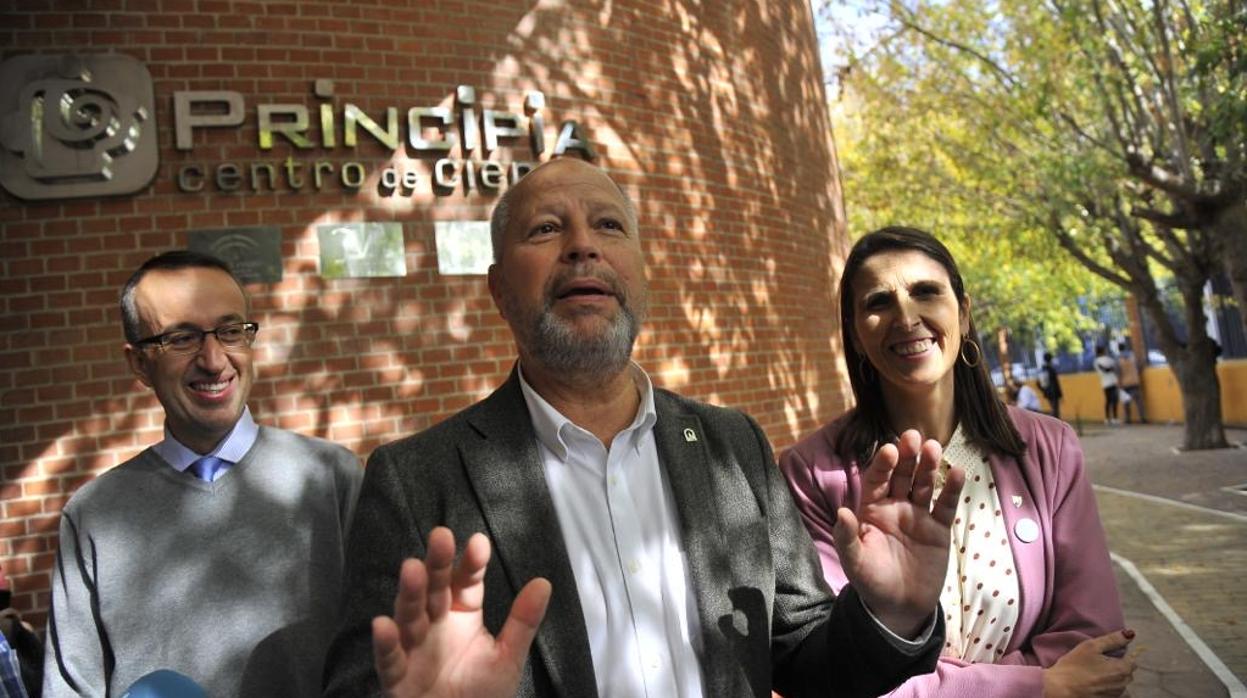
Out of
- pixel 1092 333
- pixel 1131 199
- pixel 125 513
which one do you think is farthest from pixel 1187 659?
pixel 1092 333

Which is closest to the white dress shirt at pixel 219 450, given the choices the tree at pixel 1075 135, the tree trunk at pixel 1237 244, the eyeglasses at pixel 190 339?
the eyeglasses at pixel 190 339

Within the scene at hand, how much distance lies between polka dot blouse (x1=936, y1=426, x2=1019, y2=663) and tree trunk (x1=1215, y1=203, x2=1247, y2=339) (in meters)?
10.2

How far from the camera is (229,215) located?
5.05 meters

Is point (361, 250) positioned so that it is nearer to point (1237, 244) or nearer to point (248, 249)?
point (248, 249)

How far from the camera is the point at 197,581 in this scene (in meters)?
2.49

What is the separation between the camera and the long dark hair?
2.73 meters

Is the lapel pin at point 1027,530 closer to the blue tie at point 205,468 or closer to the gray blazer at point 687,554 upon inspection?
the gray blazer at point 687,554

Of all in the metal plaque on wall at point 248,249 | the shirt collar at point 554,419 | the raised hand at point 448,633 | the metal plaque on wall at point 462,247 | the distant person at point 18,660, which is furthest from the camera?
the metal plaque on wall at point 462,247

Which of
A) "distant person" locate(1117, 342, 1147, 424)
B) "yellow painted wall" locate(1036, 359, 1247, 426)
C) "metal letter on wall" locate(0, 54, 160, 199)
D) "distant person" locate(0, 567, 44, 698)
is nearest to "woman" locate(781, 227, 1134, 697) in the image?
"distant person" locate(0, 567, 44, 698)

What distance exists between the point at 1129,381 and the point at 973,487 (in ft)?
71.6

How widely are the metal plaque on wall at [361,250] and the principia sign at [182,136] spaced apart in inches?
8.4

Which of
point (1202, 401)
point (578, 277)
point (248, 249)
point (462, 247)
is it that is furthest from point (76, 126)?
point (1202, 401)

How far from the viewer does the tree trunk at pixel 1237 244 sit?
10938 mm

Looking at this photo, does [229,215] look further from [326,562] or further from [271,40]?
[326,562]
